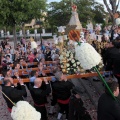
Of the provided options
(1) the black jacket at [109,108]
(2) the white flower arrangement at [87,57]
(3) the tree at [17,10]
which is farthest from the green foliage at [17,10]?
(1) the black jacket at [109,108]

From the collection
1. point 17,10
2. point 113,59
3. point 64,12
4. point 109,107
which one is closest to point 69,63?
point 113,59

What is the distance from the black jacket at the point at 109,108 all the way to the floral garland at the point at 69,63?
11.5 feet

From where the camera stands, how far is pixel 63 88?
23.4 ft

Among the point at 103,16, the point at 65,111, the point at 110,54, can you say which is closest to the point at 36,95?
the point at 65,111

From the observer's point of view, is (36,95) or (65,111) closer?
(36,95)

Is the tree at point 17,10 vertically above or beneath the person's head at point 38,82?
above

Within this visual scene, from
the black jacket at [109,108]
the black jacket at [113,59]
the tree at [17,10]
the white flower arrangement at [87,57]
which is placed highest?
the tree at [17,10]

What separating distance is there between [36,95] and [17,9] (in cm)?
1551

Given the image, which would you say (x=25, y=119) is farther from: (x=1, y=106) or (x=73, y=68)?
(x=1, y=106)

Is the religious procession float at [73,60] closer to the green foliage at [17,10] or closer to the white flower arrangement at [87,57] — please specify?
the white flower arrangement at [87,57]

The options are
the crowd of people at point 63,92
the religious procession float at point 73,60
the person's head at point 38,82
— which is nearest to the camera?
the religious procession float at point 73,60

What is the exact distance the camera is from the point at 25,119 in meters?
4.02

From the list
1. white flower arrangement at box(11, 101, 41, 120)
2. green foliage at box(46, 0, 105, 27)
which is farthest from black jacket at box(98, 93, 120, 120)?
green foliage at box(46, 0, 105, 27)

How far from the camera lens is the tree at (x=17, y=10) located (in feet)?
68.6
